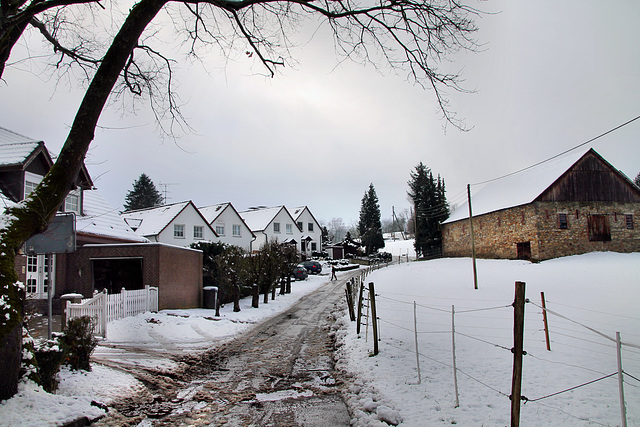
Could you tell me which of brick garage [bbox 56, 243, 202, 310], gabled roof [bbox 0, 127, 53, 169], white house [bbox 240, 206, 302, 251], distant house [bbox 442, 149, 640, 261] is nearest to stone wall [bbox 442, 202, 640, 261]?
distant house [bbox 442, 149, 640, 261]

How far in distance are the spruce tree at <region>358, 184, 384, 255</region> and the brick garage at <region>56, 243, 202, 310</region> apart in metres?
42.3

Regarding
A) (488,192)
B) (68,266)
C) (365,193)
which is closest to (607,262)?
(488,192)

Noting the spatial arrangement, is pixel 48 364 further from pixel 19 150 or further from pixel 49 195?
pixel 19 150

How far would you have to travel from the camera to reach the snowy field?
5242 mm

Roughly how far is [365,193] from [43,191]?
5968cm

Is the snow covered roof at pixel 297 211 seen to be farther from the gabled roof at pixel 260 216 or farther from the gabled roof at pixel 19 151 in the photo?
the gabled roof at pixel 19 151

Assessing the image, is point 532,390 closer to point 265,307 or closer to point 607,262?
point 265,307

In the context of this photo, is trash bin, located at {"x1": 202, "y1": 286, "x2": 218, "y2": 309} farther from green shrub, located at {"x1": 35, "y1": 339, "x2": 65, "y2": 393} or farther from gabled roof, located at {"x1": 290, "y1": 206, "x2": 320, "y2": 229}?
gabled roof, located at {"x1": 290, "y1": 206, "x2": 320, "y2": 229}

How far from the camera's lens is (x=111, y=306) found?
11.9 m

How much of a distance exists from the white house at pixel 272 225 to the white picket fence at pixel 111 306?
36.0 m

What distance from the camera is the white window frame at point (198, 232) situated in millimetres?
36156

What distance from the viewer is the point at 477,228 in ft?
127

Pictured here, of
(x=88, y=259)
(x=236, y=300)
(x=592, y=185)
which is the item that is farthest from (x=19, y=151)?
(x=592, y=185)

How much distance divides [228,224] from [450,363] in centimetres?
3769
